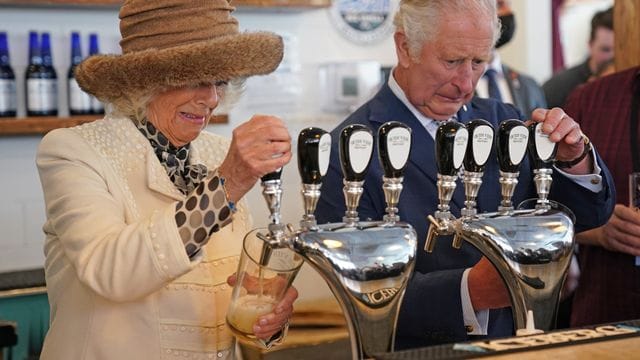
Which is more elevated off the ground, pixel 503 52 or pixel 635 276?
pixel 503 52

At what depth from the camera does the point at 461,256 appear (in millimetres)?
2094

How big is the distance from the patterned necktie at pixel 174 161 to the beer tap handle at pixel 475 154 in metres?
0.65

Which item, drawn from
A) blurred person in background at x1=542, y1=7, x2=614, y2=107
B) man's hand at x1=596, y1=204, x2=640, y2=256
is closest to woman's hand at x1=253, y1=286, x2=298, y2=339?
man's hand at x1=596, y1=204, x2=640, y2=256

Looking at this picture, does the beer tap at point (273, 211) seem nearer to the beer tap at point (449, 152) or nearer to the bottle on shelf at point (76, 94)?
the beer tap at point (449, 152)

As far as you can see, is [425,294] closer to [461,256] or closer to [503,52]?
[461,256]

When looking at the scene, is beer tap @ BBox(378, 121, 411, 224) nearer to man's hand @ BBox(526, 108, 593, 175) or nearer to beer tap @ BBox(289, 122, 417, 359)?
beer tap @ BBox(289, 122, 417, 359)

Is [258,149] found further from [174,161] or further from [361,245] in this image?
[174,161]

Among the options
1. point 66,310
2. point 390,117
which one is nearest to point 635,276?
point 390,117

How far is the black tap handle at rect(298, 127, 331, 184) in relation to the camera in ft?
4.99

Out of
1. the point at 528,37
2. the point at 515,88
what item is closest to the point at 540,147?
the point at 515,88

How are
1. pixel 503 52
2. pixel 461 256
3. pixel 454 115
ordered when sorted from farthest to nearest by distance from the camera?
pixel 503 52
pixel 454 115
pixel 461 256

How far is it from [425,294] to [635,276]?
910mm

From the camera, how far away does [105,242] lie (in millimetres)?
1754

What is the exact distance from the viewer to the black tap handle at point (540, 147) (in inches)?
68.2
